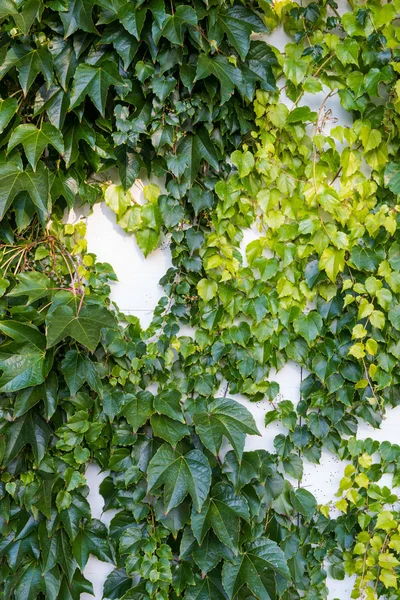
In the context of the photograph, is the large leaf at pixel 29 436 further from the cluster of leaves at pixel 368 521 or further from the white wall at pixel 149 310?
the cluster of leaves at pixel 368 521

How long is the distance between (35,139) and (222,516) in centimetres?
126

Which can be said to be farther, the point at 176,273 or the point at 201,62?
the point at 176,273

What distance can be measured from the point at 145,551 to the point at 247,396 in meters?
0.59

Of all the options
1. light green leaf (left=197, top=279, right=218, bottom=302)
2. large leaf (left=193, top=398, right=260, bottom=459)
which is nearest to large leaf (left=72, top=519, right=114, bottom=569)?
large leaf (left=193, top=398, right=260, bottom=459)

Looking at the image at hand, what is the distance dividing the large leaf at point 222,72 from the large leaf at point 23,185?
0.56 m

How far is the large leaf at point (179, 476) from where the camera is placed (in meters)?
1.50

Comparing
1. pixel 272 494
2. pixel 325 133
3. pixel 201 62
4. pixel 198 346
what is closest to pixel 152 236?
pixel 198 346

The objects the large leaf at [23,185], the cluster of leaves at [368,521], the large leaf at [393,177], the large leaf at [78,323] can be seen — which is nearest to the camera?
the large leaf at [78,323]

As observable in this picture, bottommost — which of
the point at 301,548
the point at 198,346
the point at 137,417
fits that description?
the point at 301,548

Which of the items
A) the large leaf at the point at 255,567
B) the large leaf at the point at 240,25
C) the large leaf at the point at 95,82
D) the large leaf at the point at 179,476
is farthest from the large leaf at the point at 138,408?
the large leaf at the point at 240,25

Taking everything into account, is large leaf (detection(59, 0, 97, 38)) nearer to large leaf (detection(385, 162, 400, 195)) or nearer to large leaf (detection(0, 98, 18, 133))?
large leaf (detection(0, 98, 18, 133))

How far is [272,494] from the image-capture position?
5.46ft

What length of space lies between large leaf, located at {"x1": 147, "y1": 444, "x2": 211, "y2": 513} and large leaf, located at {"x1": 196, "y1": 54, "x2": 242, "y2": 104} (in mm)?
1089

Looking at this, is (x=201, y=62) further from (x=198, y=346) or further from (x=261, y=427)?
(x=261, y=427)
